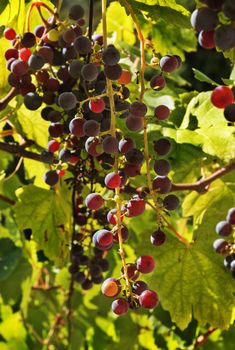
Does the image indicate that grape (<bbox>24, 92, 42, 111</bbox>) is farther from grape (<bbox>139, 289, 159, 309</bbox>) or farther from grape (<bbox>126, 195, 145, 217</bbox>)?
grape (<bbox>139, 289, 159, 309</bbox>)

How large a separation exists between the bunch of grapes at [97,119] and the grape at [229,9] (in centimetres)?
24

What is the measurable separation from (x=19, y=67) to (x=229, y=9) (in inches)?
19.2

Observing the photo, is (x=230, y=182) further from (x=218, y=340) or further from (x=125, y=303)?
(x=125, y=303)

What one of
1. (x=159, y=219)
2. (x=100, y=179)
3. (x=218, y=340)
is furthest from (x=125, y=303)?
(x=218, y=340)

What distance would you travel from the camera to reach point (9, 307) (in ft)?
6.64

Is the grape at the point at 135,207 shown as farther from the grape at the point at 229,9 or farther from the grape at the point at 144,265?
the grape at the point at 229,9

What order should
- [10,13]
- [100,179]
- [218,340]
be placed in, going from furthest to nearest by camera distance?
1. [218,340]
2. [100,179]
3. [10,13]

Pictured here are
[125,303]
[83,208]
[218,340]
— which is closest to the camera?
[125,303]

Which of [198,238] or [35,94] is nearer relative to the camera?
[35,94]

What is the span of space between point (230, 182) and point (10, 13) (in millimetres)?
609

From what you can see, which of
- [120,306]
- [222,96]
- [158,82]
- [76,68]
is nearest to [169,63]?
[158,82]

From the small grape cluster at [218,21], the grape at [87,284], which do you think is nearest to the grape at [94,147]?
the small grape cluster at [218,21]

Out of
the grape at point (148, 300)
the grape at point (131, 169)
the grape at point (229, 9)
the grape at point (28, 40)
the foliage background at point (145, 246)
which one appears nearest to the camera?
the grape at point (229, 9)

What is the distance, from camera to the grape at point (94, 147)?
39.6 inches
